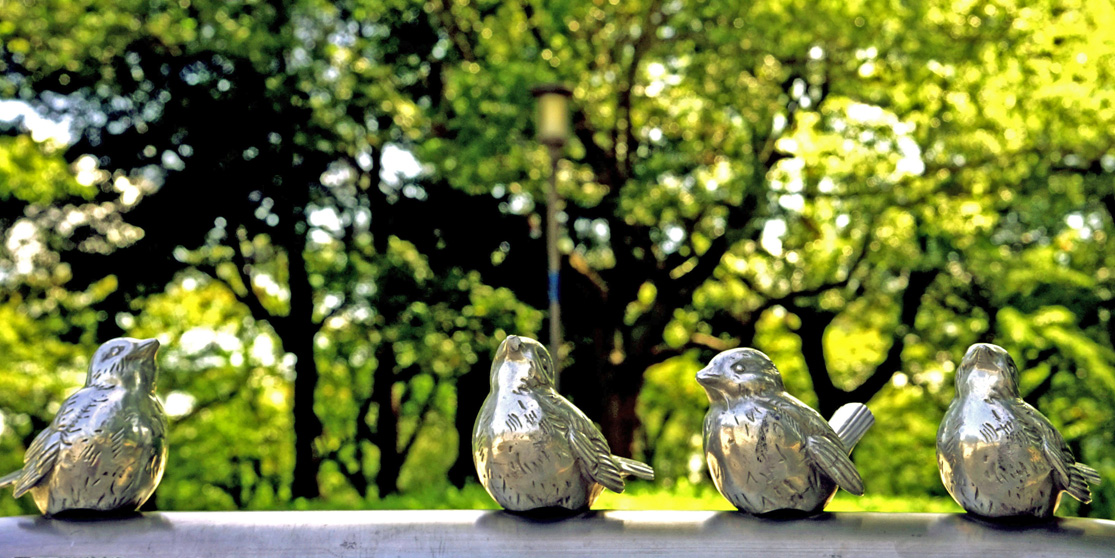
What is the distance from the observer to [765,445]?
1.96 meters

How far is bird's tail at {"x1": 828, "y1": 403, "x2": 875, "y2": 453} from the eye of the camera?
2.18 m

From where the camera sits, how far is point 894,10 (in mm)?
9914

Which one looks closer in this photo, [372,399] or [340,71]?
[340,71]

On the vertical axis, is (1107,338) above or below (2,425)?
above

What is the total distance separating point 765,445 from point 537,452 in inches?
18.0

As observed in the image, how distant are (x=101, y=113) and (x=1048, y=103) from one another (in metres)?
11.9

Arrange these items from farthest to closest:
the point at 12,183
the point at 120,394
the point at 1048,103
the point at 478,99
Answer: the point at 478,99
the point at 1048,103
the point at 12,183
the point at 120,394

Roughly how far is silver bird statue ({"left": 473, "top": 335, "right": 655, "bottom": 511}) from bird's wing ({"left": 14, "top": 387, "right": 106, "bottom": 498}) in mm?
872

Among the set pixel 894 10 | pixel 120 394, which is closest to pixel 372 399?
pixel 894 10

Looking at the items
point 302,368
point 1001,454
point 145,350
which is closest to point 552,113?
point 145,350

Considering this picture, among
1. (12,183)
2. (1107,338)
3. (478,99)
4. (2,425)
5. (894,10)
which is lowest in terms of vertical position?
(2,425)

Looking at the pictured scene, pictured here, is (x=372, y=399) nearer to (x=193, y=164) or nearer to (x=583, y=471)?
(x=193, y=164)

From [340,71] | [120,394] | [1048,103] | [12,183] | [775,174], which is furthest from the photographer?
[340,71]

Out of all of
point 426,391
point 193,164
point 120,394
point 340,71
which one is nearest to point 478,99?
point 340,71
